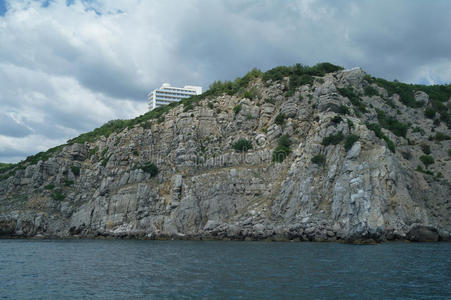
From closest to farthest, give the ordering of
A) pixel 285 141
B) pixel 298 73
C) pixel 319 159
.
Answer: pixel 319 159, pixel 285 141, pixel 298 73

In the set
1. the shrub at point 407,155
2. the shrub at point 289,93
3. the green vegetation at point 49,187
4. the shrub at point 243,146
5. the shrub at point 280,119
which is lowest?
the green vegetation at point 49,187

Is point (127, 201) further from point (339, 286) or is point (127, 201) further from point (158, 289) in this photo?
point (339, 286)

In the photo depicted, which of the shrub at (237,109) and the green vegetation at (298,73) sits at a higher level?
the green vegetation at (298,73)

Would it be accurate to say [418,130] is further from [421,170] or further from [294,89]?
[294,89]

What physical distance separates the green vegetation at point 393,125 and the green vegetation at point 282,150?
20.7m

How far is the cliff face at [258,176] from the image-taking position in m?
51.8

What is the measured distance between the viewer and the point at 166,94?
6166 inches

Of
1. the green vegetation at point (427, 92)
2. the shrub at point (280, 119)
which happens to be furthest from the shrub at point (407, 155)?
the shrub at point (280, 119)

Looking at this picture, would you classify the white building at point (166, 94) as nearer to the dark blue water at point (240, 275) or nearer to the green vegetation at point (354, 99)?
the green vegetation at point (354, 99)

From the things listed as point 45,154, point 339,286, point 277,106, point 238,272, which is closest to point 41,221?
point 45,154

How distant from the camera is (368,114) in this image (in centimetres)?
7306

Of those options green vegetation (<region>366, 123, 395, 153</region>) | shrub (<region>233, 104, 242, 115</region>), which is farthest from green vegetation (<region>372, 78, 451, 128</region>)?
shrub (<region>233, 104, 242, 115</region>)

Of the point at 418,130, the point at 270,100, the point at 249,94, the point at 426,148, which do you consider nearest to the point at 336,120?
the point at 426,148

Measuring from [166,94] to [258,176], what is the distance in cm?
10030
